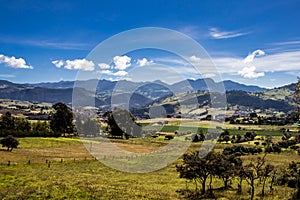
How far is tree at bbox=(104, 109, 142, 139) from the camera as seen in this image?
366 feet

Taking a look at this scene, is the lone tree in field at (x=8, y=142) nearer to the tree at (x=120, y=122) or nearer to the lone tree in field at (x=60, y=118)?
the lone tree in field at (x=60, y=118)

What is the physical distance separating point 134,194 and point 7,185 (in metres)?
15.8

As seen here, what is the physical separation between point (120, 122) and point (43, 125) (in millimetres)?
29567

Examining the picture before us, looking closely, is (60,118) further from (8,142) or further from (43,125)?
(8,142)

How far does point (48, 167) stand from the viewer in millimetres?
50188

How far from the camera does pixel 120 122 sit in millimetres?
115438

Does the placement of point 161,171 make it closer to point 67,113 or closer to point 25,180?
point 25,180

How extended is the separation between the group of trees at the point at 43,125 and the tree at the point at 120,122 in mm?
16197

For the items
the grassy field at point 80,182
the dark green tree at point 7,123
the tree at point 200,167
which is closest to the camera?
the grassy field at point 80,182

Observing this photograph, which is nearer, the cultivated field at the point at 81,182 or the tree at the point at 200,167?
the cultivated field at the point at 81,182

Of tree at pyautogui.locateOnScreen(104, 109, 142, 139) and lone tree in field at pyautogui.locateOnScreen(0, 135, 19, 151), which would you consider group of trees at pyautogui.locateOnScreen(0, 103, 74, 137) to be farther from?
lone tree in field at pyautogui.locateOnScreen(0, 135, 19, 151)

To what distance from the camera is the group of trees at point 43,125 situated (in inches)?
3822

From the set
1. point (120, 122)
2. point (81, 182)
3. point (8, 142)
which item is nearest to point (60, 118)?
point (120, 122)

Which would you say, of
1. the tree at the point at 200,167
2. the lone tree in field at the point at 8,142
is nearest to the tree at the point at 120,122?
the lone tree in field at the point at 8,142
